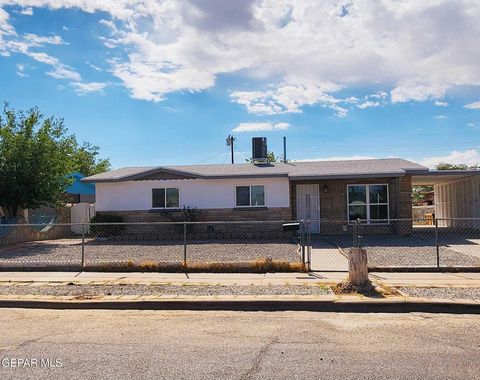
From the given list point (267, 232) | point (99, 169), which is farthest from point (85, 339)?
point (99, 169)

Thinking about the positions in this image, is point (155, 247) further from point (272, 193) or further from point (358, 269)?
point (358, 269)

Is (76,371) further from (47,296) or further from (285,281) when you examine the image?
(285,281)

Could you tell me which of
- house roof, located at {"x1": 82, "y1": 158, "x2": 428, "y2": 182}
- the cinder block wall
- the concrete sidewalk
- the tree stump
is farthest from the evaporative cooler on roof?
the tree stump

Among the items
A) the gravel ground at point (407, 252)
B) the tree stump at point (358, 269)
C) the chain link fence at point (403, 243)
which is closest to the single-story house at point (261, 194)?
the chain link fence at point (403, 243)

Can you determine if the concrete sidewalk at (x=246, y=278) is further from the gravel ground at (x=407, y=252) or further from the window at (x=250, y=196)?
the window at (x=250, y=196)

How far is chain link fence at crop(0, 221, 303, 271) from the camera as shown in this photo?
1165 centimetres

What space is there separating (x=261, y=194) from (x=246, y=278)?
424 inches

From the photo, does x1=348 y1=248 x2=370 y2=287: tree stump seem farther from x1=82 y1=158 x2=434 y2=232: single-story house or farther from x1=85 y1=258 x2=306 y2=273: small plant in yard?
x1=82 y1=158 x2=434 y2=232: single-story house

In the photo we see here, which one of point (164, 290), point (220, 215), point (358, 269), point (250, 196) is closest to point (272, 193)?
point (250, 196)

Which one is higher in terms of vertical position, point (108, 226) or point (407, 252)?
point (108, 226)

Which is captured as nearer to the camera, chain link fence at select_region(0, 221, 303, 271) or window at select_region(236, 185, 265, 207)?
chain link fence at select_region(0, 221, 303, 271)

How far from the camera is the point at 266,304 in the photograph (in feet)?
25.6

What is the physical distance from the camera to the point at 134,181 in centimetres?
2170

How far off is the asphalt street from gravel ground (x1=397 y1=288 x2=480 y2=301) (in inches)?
34.0
